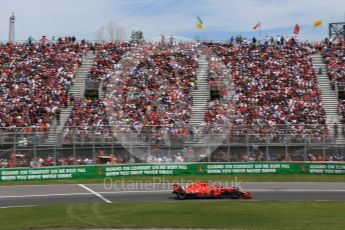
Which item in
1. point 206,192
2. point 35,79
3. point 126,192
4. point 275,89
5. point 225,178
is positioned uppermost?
point 35,79

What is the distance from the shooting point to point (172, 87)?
42.3 metres

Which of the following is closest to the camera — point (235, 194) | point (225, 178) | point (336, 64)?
point (235, 194)

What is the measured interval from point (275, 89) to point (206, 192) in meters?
20.2

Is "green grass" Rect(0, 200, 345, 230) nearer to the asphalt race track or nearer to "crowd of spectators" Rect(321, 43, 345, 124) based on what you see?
the asphalt race track

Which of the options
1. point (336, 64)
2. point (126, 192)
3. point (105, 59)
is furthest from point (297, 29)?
point (126, 192)

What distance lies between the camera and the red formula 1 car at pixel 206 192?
25.4m

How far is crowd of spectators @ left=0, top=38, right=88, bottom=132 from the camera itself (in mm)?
38062

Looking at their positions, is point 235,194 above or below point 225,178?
below

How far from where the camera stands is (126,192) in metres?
28.1

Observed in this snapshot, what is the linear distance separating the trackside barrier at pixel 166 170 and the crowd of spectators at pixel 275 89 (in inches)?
84.4

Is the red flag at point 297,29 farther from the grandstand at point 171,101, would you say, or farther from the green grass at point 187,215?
the green grass at point 187,215

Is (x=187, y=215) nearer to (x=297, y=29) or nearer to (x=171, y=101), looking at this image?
(x=171, y=101)

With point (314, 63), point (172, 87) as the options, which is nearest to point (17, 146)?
point (172, 87)

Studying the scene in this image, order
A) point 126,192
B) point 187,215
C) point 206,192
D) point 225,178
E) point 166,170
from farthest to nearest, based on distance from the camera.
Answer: point 166,170
point 225,178
point 126,192
point 206,192
point 187,215
